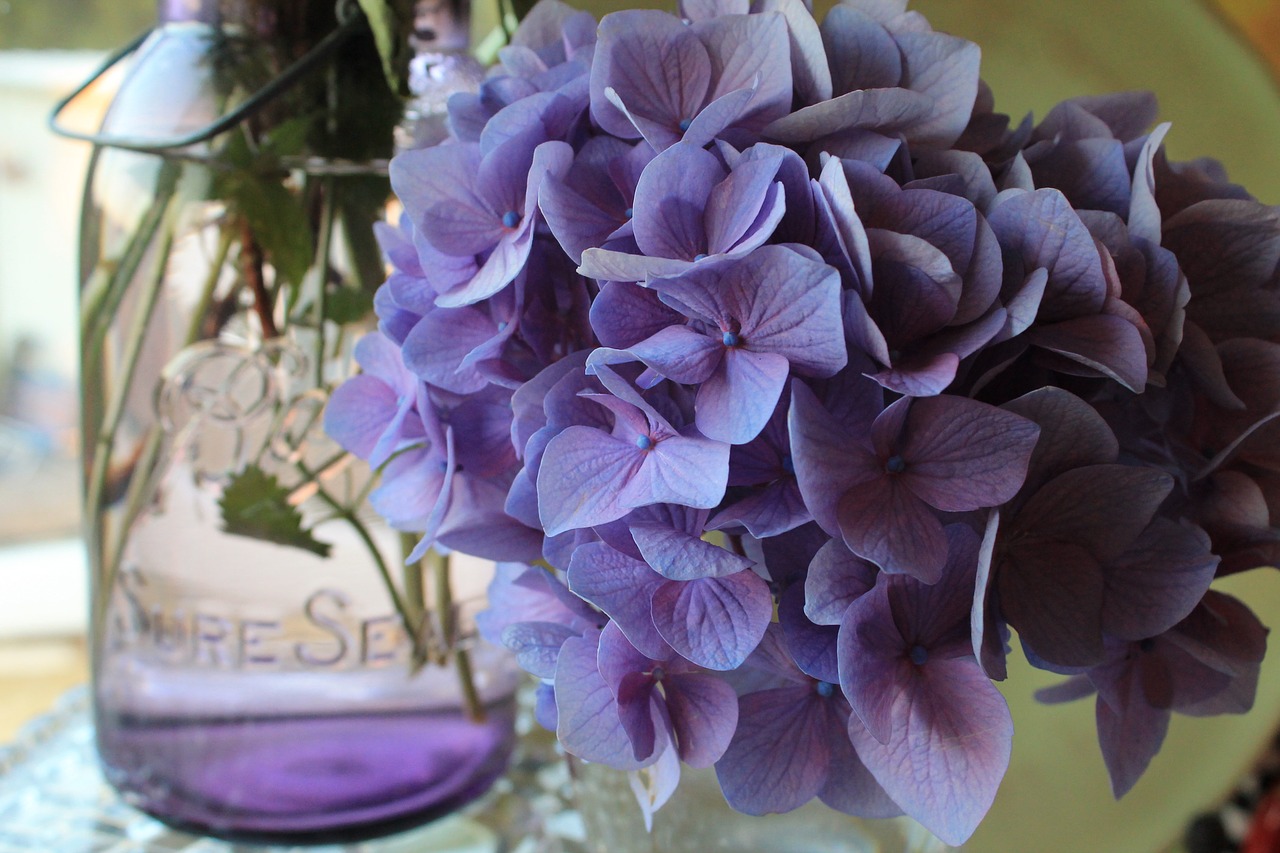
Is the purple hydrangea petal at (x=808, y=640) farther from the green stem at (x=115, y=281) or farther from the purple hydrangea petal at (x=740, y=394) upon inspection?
the green stem at (x=115, y=281)

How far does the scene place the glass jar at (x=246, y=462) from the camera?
0.33m

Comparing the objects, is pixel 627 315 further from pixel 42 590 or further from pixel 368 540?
pixel 42 590

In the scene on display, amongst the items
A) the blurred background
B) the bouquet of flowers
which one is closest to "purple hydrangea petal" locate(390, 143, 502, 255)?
the bouquet of flowers

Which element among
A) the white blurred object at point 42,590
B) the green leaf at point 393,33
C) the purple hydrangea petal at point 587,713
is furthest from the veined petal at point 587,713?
the white blurred object at point 42,590

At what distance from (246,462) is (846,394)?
0.78ft

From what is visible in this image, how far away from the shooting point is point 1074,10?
43cm

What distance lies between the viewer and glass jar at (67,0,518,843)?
1.09 ft

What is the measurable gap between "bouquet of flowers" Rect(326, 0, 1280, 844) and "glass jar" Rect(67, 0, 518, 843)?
130mm

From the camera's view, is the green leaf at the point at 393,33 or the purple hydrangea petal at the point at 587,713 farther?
the green leaf at the point at 393,33

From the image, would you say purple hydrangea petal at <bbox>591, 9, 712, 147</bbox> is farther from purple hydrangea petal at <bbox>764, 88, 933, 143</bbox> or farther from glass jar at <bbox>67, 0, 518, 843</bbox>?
glass jar at <bbox>67, 0, 518, 843</bbox>

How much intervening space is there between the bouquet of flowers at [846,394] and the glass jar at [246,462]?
0.13 meters

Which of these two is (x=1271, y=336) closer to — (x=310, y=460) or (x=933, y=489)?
(x=933, y=489)

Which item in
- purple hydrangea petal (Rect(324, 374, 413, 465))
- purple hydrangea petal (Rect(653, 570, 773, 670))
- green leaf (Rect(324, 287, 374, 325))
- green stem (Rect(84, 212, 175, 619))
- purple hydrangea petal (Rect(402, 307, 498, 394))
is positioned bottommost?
green stem (Rect(84, 212, 175, 619))

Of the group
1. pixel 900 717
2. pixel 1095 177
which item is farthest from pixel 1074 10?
pixel 900 717
